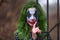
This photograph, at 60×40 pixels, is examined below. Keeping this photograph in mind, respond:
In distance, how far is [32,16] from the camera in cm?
166

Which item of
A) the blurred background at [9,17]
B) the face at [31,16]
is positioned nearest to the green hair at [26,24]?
the face at [31,16]

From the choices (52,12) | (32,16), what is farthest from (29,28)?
(52,12)

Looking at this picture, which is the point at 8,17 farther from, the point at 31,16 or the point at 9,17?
the point at 31,16

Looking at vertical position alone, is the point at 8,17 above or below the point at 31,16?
below

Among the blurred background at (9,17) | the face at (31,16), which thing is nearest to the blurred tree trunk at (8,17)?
the blurred background at (9,17)

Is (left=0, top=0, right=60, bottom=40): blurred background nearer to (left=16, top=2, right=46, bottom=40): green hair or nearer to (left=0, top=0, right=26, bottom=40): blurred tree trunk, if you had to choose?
(left=0, top=0, right=26, bottom=40): blurred tree trunk

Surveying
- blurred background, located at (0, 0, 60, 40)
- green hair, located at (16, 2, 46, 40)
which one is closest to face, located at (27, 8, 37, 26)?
green hair, located at (16, 2, 46, 40)

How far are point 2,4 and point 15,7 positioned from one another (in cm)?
20

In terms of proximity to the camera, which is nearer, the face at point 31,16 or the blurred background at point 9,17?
the face at point 31,16

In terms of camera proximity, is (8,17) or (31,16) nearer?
(31,16)

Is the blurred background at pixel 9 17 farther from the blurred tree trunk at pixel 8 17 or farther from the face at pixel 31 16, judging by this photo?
the face at pixel 31 16

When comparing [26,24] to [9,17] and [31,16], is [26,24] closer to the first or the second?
[31,16]

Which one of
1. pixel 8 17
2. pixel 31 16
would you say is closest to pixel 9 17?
pixel 8 17

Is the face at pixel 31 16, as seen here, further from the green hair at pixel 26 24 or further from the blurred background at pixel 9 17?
the blurred background at pixel 9 17
